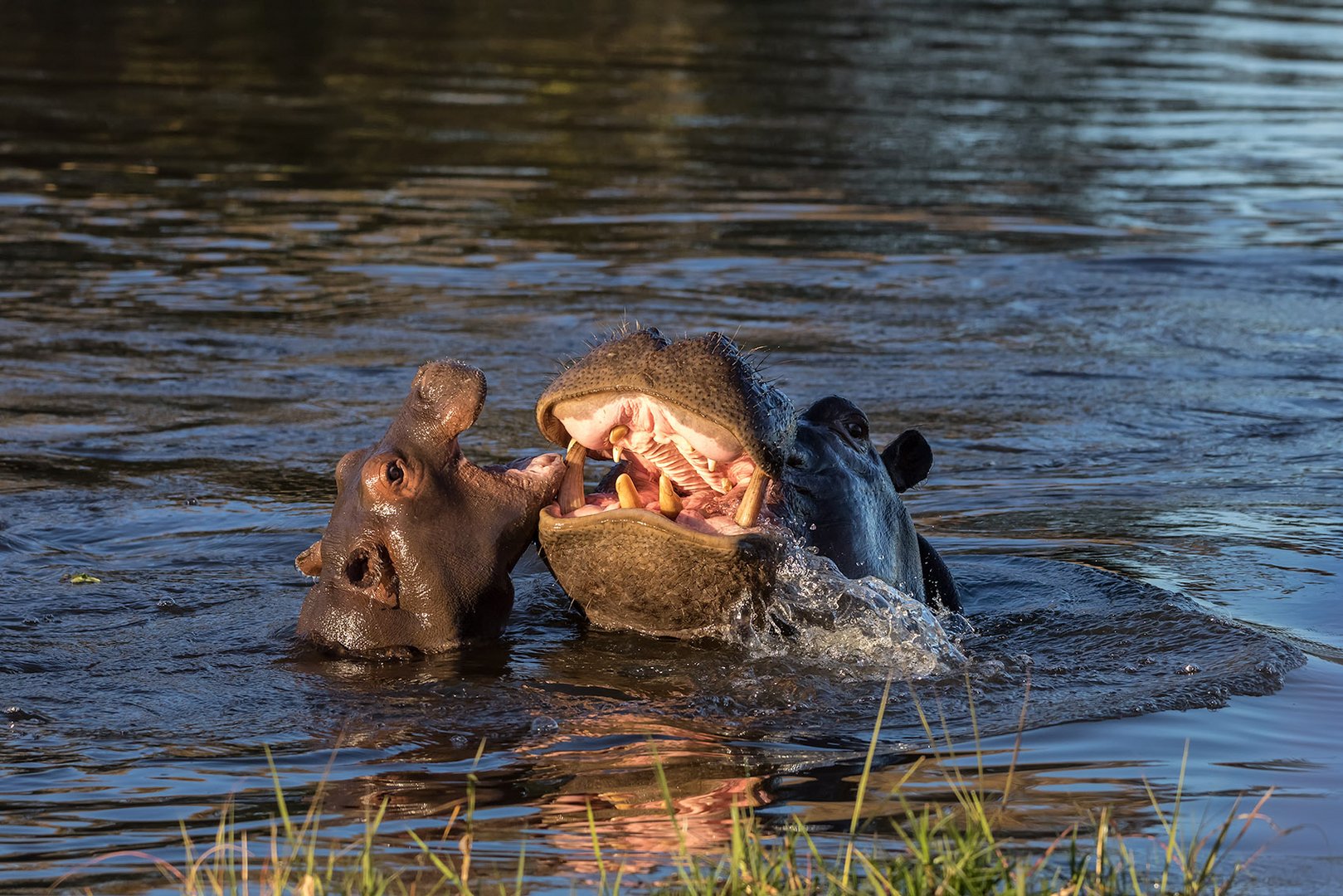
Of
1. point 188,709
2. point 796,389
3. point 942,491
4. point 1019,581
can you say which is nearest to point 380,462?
point 188,709

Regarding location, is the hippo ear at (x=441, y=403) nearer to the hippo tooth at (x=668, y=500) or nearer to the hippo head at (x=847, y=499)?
the hippo tooth at (x=668, y=500)

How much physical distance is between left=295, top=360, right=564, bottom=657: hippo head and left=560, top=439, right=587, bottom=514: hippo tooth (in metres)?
0.14

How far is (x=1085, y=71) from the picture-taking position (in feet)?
83.8

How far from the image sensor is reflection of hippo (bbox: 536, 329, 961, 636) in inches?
181

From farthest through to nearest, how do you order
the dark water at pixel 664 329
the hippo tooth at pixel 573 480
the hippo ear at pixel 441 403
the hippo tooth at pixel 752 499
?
the hippo ear at pixel 441 403, the hippo tooth at pixel 573 480, the hippo tooth at pixel 752 499, the dark water at pixel 664 329

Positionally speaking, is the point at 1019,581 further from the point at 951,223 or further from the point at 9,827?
the point at 951,223

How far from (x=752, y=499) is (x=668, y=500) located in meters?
0.22

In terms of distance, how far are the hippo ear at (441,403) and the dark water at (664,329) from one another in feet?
2.13

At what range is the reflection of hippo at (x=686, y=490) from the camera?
459 cm

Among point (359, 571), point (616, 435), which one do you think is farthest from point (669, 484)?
point (359, 571)

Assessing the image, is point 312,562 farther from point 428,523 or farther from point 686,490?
point 686,490

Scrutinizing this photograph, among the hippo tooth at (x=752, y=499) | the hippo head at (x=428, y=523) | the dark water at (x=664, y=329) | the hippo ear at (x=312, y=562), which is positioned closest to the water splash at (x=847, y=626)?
the dark water at (x=664, y=329)

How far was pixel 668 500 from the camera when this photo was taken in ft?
15.8

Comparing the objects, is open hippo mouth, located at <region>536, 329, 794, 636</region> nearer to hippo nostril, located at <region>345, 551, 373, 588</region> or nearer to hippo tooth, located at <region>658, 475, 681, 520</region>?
hippo tooth, located at <region>658, 475, 681, 520</region>
